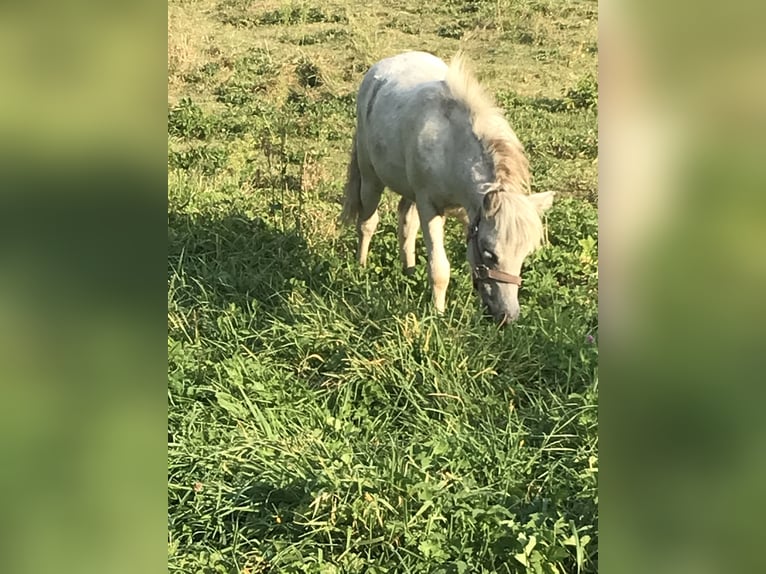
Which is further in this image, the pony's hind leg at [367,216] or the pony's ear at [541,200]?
the pony's hind leg at [367,216]

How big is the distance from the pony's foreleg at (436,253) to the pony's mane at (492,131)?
2.11ft

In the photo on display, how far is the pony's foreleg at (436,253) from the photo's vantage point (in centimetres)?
430

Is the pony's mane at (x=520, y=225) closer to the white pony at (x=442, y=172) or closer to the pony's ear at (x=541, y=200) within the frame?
the white pony at (x=442, y=172)

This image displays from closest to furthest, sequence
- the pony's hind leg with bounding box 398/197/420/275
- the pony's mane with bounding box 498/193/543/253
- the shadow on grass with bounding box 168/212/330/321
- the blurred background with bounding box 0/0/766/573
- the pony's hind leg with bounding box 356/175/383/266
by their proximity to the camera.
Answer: the blurred background with bounding box 0/0/766/573 → the pony's mane with bounding box 498/193/543/253 → the shadow on grass with bounding box 168/212/330/321 → the pony's hind leg with bounding box 398/197/420/275 → the pony's hind leg with bounding box 356/175/383/266

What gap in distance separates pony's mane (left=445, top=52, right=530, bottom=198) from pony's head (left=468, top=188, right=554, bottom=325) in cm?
11

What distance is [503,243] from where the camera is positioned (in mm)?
3703

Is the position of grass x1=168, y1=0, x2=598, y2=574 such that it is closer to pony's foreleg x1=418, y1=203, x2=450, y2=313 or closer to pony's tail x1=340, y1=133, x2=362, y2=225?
pony's foreleg x1=418, y1=203, x2=450, y2=313

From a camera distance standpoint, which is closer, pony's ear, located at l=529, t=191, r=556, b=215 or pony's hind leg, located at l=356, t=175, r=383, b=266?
pony's ear, located at l=529, t=191, r=556, b=215

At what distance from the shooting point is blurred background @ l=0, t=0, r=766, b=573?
71 cm

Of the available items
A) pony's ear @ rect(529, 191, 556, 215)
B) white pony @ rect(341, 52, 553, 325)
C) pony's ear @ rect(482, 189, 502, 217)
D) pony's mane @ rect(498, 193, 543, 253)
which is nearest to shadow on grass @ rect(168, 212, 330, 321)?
white pony @ rect(341, 52, 553, 325)
